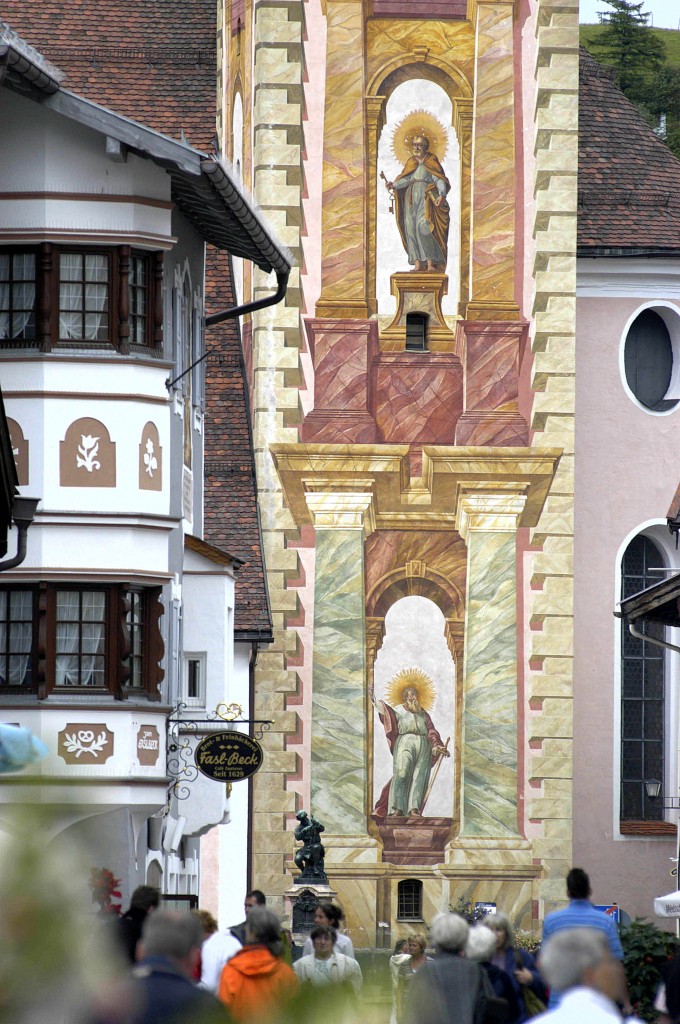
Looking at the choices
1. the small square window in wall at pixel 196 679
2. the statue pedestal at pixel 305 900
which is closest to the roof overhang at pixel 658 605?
the small square window in wall at pixel 196 679

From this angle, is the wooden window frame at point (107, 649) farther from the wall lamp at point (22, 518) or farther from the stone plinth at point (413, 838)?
the stone plinth at point (413, 838)

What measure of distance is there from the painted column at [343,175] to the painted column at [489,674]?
3.38 metres

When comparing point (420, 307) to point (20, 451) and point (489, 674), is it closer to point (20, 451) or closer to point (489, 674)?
point (489, 674)

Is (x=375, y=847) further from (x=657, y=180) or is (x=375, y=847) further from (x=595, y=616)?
(x=657, y=180)

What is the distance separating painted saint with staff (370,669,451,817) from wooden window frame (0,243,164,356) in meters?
12.5

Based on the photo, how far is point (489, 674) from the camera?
1187 inches

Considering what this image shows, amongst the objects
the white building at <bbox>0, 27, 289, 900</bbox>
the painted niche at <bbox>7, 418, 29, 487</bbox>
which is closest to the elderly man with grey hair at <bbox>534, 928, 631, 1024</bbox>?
the white building at <bbox>0, 27, 289, 900</bbox>

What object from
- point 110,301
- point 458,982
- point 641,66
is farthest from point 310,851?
point 641,66

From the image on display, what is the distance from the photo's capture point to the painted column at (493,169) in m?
30.6

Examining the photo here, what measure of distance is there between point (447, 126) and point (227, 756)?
14495 mm

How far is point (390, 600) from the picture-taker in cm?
3030

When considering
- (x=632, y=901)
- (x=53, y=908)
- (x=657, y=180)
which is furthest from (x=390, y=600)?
(x=53, y=908)

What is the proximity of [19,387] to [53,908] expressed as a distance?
613 inches

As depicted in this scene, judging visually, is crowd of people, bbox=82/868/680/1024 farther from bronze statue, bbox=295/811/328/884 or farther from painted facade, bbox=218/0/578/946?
painted facade, bbox=218/0/578/946
